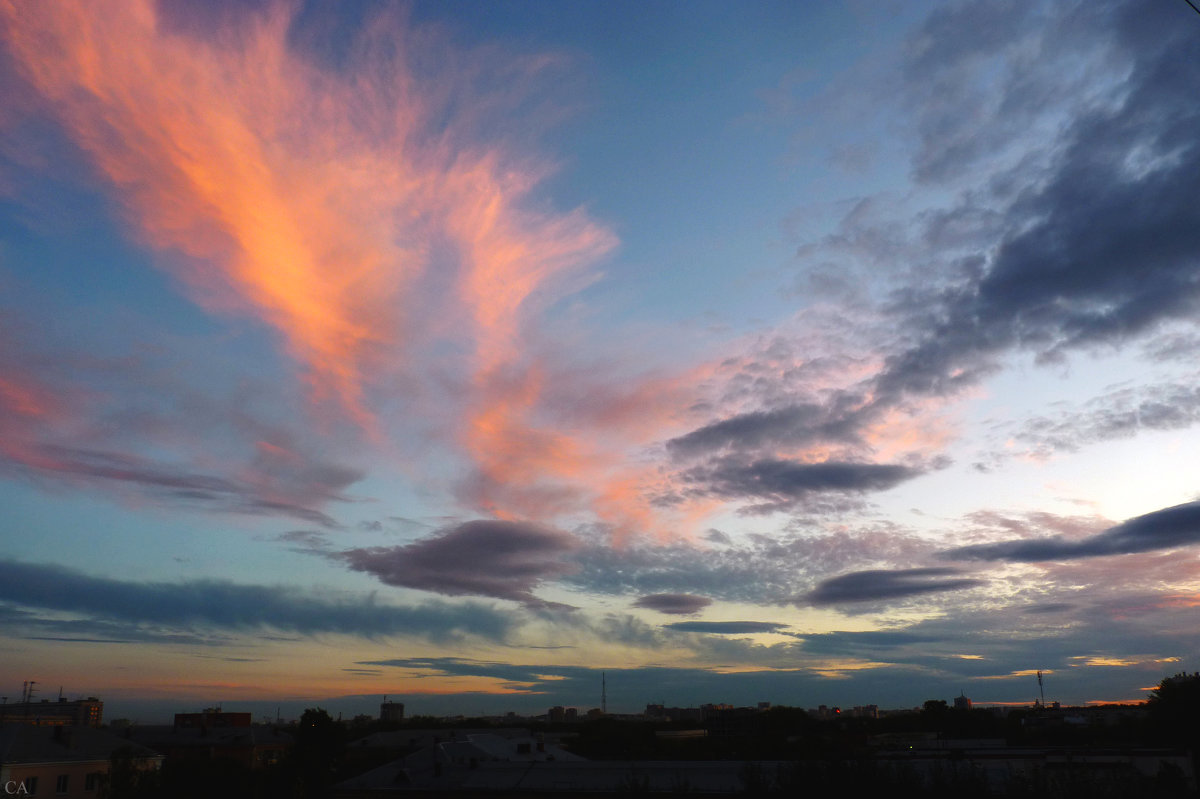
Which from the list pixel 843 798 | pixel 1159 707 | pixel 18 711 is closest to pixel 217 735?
pixel 18 711

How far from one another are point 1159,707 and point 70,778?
445ft

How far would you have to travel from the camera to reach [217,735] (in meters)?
119

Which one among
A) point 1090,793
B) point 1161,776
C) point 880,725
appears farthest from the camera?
point 880,725

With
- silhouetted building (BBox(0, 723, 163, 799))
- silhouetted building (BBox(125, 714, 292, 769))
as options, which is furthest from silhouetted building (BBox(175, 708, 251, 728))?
silhouetted building (BBox(0, 723, 163, 799))

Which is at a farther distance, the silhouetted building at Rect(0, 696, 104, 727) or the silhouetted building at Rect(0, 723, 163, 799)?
the silhouetted building at Rect(0, 696, 104, 727)

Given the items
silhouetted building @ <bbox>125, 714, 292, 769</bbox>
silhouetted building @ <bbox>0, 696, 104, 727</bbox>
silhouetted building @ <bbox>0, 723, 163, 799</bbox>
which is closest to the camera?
silhouetted building @ <bbox>0, 723, 163, 799</bbox>

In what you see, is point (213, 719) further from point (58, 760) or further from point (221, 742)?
point (58, 760)

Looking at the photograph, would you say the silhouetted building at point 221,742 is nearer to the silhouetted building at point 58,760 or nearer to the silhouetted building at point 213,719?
the silhouetted building at point 213,719

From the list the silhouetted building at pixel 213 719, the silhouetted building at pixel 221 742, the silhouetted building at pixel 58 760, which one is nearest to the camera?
the silhouetted building at pixel 58 760

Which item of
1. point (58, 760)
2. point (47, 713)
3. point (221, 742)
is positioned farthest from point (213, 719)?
point (58, 760)

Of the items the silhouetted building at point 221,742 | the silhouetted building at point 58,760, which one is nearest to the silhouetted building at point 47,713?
the silhouetted building at point 221,742

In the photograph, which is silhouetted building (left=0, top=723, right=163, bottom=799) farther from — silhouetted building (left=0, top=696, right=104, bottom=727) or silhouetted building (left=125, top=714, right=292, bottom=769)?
silhouetted building (left=0, top=696, right=104, bottom=727)

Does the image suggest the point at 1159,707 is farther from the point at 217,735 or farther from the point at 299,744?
the point at 217,735

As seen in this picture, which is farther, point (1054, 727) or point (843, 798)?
point (1054, 727)
